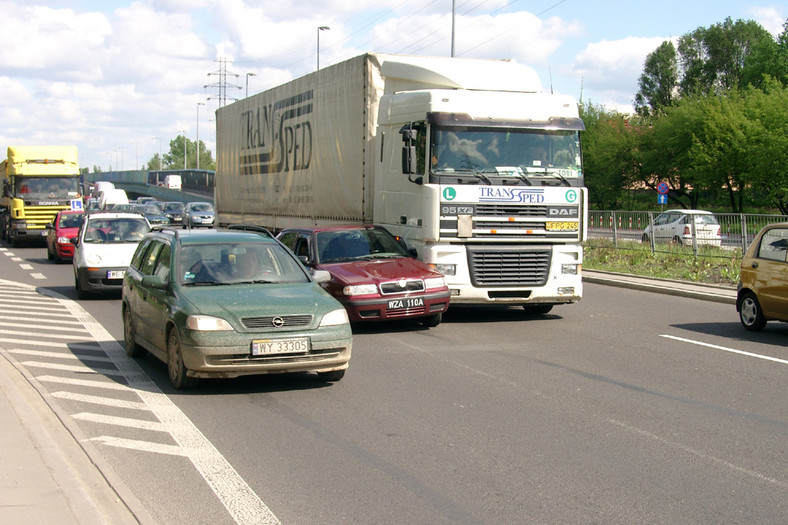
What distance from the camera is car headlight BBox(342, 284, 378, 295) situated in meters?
12.3

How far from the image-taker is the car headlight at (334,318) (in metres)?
8.60

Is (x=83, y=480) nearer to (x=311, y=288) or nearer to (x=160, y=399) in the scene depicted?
(x=160, y=399)

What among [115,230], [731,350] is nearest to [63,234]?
[115,230]

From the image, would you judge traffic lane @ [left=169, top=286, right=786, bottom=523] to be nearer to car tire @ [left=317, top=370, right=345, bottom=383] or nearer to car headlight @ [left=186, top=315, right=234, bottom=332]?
car tire @ [left=317, top=370, right=345, bottom=383]

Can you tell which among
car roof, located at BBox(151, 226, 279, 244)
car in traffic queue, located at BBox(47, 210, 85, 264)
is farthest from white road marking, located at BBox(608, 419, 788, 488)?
car in traffic queue, located at BBox(47, 210, 85, 264)

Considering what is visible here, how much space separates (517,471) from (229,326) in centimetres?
330

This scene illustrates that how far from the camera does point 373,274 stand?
41.7 ft

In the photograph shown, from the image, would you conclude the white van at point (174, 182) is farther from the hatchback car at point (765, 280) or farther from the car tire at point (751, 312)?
the hatchback car at point (765, 280)

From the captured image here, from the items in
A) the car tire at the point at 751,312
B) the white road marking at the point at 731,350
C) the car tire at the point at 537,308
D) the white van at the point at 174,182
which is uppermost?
the white van at the point at 174,182

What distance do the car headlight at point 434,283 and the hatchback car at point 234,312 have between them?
2.96 metres

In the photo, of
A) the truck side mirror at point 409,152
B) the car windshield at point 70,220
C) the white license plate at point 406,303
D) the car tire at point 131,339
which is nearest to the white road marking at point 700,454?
the white license plate at point 406,303

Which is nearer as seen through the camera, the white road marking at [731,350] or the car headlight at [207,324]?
the car headlight at [207,324]

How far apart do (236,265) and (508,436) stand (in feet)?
12.5

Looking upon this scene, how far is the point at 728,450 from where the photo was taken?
21.7 feet
